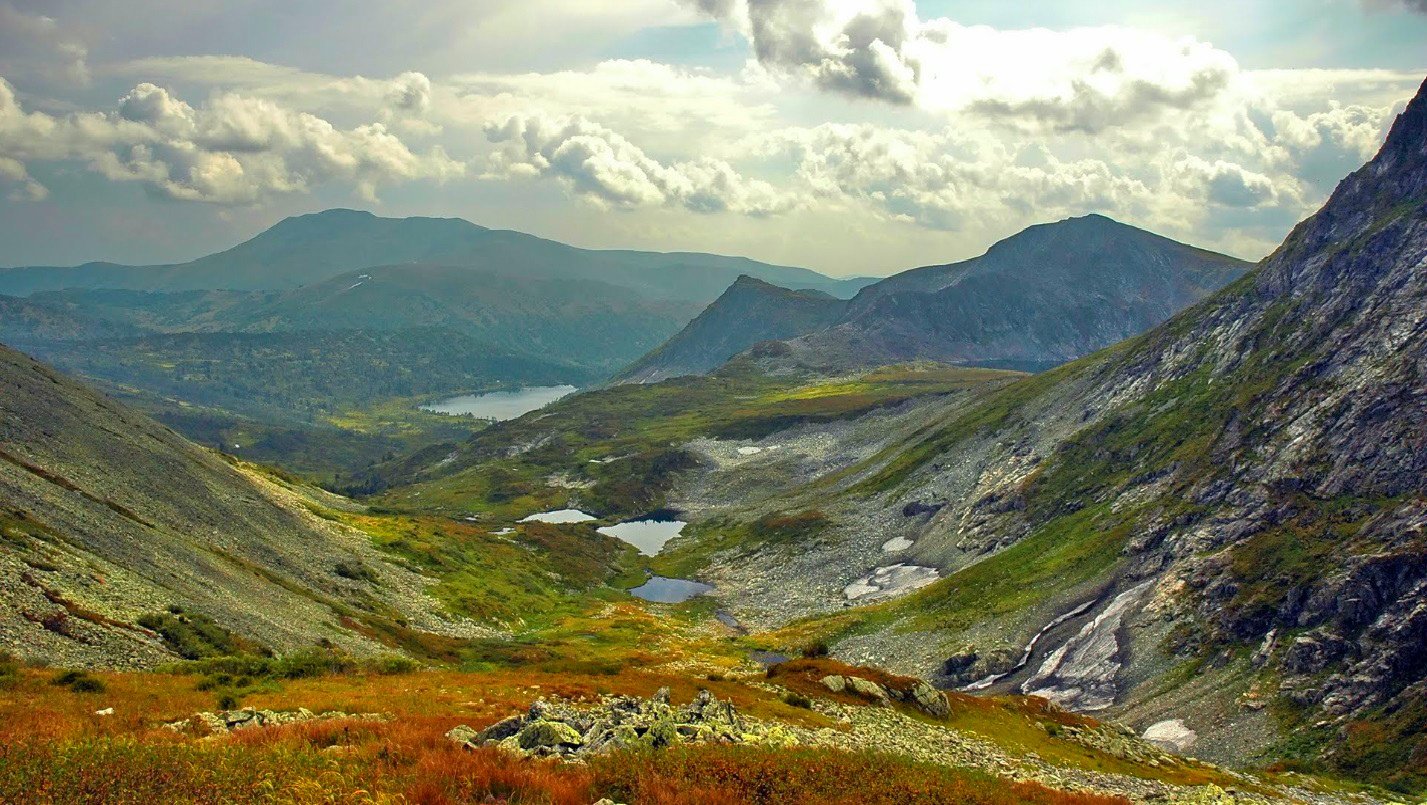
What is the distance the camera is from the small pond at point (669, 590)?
142375 mm

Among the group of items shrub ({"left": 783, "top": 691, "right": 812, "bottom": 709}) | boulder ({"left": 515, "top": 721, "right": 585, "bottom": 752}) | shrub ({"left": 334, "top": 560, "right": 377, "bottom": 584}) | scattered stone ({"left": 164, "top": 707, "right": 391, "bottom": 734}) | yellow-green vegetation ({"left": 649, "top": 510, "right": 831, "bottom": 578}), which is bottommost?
yellow-green vegetation ({"left": 649, "top": 510, "right": 831, "bottom": 578})

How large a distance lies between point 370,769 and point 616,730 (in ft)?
28.3

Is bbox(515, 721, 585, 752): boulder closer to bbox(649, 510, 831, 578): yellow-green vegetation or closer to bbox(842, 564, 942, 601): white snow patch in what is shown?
bbox(842, 564, 942, 601): white snow patch

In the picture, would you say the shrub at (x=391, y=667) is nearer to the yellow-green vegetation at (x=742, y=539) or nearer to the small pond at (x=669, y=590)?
the small pond at (x=669, y=590)

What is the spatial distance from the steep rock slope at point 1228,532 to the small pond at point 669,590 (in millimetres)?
5785

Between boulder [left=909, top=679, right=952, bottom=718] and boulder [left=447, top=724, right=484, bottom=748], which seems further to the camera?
boulder [left=909, top=679, right=952, bottom=718]

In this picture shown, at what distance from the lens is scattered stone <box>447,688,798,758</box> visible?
21.8 metres

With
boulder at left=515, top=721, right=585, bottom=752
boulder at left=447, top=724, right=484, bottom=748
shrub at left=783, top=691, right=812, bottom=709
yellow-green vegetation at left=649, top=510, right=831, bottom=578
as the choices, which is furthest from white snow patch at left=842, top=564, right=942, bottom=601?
boulder at left=447, top=724, right=484, bottom=748

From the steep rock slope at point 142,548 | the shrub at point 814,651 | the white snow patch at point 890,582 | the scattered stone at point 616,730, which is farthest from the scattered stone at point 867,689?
the white snow patch at point 890,582

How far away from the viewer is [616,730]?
23141 millimetres

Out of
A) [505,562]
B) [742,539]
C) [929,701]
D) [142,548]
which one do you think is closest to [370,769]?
[929,701]

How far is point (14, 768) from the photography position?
522 inches

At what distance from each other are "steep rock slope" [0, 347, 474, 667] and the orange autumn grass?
16.9m

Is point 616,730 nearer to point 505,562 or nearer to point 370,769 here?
point 370,769
